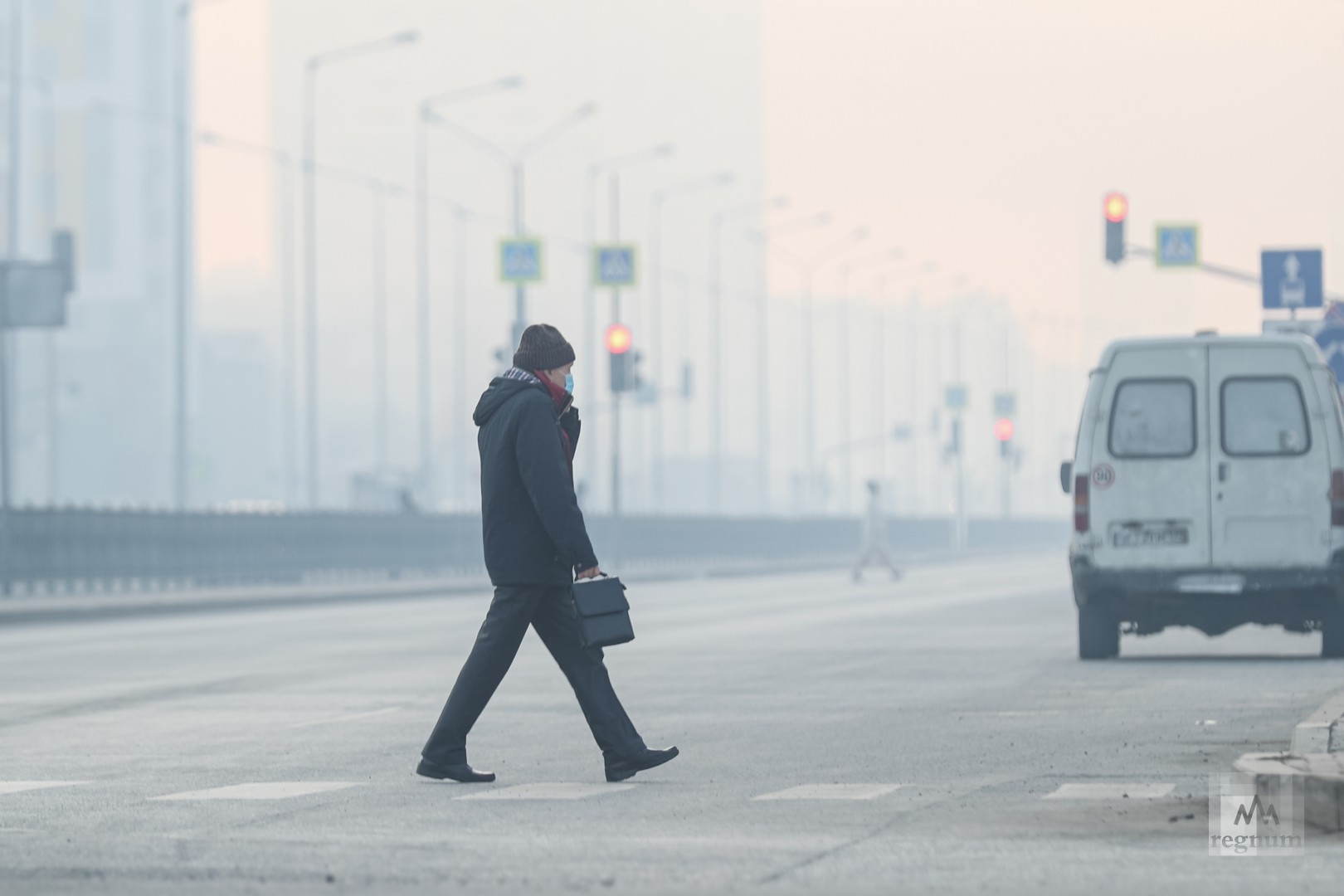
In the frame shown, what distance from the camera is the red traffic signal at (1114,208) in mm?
35062

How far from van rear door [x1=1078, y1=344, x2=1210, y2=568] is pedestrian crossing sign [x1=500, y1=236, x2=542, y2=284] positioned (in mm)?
26140

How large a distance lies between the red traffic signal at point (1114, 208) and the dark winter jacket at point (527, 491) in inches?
1012

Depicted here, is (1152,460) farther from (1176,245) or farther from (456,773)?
(1176,245)

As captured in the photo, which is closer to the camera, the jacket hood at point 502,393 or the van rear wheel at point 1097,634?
the jacket hood at point 502,393

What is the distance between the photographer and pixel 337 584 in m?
43.3

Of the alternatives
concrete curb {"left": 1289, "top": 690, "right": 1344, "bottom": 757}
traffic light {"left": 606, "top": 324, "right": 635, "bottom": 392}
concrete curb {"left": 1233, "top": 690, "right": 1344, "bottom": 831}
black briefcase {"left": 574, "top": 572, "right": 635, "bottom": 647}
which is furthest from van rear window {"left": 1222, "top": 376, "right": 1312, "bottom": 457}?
traffic light {"left": 606, "top": 324, "right": 635, "bottom": 392}

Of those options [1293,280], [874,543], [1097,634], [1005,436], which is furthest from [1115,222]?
[1005,436]

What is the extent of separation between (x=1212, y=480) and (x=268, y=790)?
907 cm

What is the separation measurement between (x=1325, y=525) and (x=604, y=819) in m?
9.49

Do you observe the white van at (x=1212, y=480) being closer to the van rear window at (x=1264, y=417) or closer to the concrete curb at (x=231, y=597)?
the van rear window at (x=1264, y=417)

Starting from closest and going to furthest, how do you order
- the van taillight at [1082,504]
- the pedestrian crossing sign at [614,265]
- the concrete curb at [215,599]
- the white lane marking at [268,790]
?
the white lane marking at [268,790] < the van taillight at [1082,504] < the concrete curb at [215,599] < the pedestrian crossing sign at [614,265]

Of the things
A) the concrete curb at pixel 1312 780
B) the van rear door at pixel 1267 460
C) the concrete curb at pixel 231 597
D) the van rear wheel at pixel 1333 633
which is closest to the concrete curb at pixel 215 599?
the concrete curb at pixel 231 597

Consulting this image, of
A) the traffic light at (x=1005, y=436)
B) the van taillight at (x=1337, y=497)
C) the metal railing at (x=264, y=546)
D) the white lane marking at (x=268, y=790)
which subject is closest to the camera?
the white lane marking at (x=268, y=790)

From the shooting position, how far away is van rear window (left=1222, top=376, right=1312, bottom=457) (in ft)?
57.1
